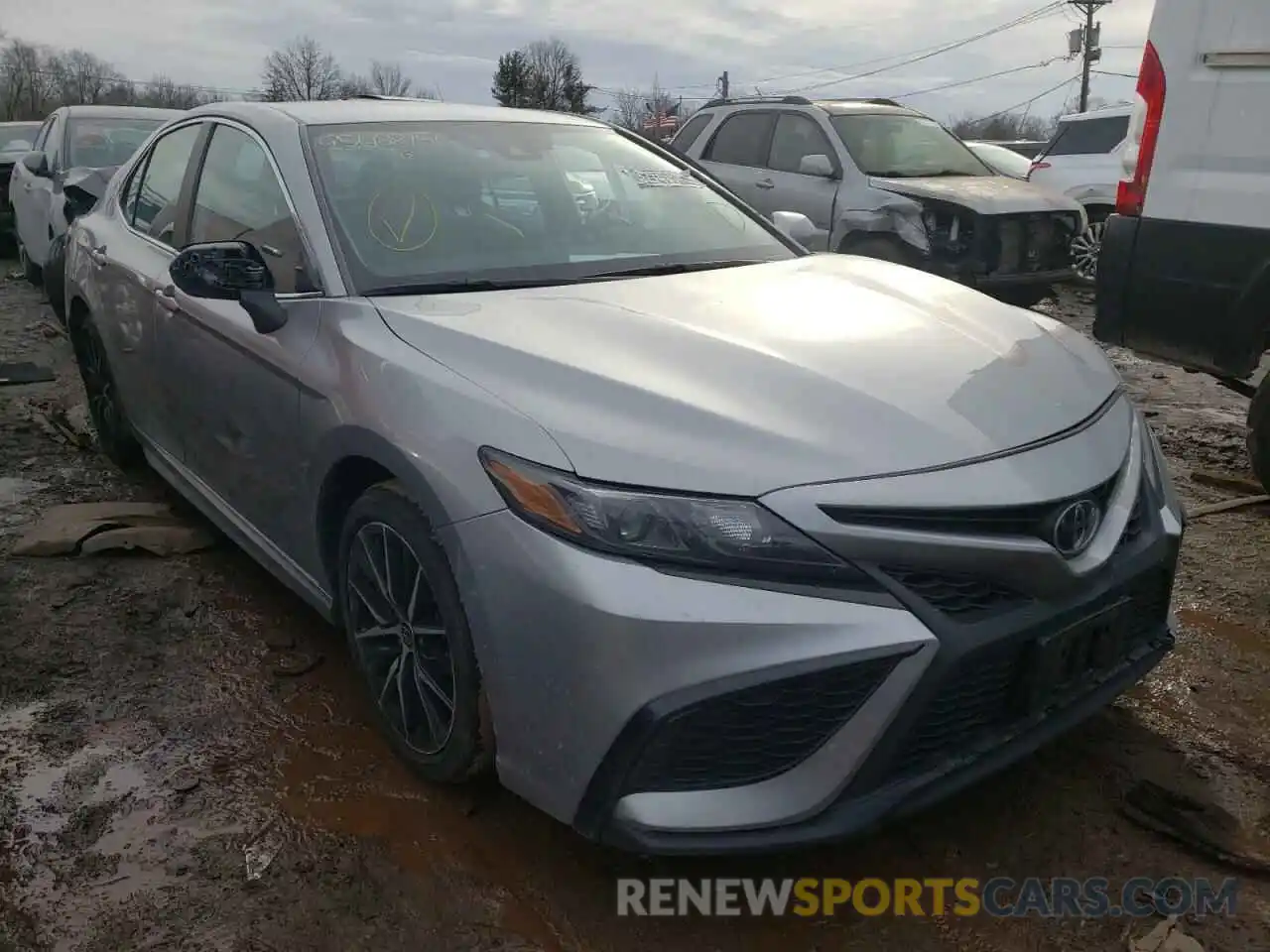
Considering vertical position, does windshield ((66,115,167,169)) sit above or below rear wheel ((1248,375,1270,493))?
above

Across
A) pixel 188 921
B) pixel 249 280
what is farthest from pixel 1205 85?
pixel 188 921

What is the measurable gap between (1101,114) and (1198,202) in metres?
8.66

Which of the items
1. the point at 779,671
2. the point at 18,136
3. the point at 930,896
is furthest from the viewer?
the point at 18,136

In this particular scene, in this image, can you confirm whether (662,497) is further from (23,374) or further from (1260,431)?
(23,374)

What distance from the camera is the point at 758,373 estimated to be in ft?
7.06

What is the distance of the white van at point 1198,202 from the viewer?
349 centimetres

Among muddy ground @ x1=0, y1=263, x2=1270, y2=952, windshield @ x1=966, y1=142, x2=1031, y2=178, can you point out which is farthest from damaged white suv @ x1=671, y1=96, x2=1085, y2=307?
muddy ground @ x1=0, y1=263, x2=1270, y2=952

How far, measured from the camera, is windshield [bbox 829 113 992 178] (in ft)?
26.7

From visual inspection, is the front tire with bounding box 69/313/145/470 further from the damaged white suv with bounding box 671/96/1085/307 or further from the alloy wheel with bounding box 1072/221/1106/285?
the alloy wheel with bounding box 1072/221/1106/285

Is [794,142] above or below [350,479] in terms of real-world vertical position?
above

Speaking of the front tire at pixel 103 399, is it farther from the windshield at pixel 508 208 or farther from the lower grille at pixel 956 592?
the lower grille at pixel 956 592

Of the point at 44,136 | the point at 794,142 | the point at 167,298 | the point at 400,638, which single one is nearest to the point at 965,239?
the point at 794,142

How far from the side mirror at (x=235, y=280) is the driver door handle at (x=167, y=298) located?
0.71 meters

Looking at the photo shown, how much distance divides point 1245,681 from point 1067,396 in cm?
123
